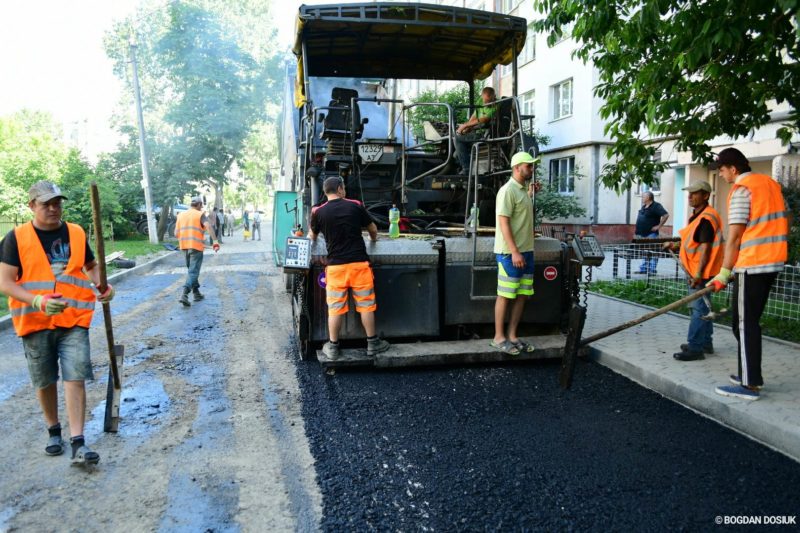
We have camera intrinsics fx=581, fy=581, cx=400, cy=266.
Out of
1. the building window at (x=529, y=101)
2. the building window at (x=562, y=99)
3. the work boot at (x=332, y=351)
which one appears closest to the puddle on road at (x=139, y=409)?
the work boot at (x=332, y=351)

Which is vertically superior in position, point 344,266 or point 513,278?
point 344,266

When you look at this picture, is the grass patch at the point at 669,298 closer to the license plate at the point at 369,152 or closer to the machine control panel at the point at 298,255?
the license plate at the point at 369,152

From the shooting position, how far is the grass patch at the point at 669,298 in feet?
20.1

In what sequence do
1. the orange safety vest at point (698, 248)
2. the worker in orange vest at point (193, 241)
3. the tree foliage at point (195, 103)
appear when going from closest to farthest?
1. the orange safety vest at point (698, 248)
2. the worker in orange vest at point (193, 241)
3. the tree foliage at point (195, 103)

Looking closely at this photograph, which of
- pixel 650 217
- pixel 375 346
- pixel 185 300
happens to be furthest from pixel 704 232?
pixel 185 300

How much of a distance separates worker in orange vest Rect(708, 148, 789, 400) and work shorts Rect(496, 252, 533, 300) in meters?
1.49

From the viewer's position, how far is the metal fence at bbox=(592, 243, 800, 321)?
20.6 feet

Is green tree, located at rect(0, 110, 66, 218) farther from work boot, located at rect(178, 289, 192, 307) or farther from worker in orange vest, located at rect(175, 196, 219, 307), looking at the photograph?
work boot, located at rect(178, 289, 192, 307)

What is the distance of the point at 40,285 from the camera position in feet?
10.9

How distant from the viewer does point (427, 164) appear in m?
7.07

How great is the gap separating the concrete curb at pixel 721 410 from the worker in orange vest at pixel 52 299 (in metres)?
3.95

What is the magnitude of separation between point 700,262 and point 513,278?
1.68 metres

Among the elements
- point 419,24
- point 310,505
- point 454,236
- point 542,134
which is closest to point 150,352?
point 454,236

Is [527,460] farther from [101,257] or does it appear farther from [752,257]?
[101,257]
